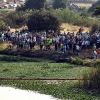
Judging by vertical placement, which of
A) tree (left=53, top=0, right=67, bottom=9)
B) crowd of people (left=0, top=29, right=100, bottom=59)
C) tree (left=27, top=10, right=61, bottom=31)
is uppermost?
tree (left=53, top=0, right=67, bottom=9)

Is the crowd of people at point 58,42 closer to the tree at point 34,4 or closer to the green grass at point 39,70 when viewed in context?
the green grass at point 39,70

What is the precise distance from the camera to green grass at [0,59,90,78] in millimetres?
26156

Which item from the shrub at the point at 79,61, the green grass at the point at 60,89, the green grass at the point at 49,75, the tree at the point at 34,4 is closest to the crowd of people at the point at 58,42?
the shrub at the point at 79,61

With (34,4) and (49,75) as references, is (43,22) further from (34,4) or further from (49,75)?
(34,4)

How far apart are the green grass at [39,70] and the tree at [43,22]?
12365mm

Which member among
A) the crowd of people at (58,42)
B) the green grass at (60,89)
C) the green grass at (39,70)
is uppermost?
the crowd of people at (58,42)

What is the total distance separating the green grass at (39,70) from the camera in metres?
26.2

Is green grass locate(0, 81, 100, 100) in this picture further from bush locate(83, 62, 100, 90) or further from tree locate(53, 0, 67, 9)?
tree locate(53, 0, 67, 9)

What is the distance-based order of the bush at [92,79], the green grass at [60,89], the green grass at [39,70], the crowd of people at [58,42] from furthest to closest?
the crowd of people at [58,42] → the green grass at [39,70] → the bush at [92,79] → the green grass at [60,89]

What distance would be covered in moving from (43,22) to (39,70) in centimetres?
1564

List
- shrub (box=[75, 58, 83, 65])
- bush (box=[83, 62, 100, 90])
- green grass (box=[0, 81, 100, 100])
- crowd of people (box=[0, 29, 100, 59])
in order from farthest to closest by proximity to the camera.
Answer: crowd of people (box=[0, 29, 100, 59]), shrub (box=[75, 58, 83, 65]), bush (box=[83, 62, 100, 90]), green grass (box=[0, 81, 100, 100])

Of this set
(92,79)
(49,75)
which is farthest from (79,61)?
(92,79)

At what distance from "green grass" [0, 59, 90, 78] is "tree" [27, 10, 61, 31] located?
12365mm

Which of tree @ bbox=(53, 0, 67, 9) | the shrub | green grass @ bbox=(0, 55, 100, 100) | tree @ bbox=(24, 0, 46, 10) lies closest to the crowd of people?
the shrub
